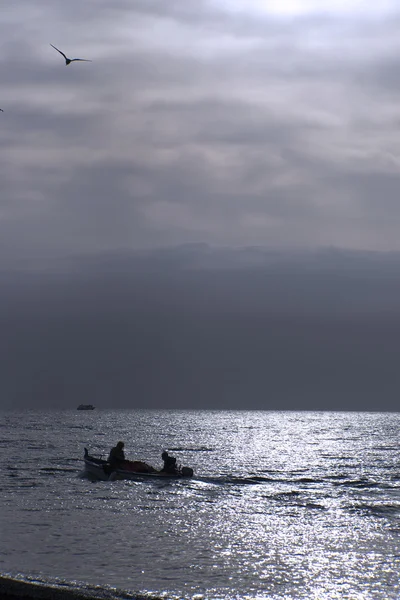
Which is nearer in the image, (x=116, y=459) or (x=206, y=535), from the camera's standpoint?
(x=206, y=535)

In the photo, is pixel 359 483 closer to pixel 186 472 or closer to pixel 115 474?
pixel 186 472

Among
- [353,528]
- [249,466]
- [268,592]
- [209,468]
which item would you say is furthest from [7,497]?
[249,466]

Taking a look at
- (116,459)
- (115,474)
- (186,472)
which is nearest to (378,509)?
(186,472)

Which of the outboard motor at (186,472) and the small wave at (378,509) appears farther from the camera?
the outboard motor at (186,472)

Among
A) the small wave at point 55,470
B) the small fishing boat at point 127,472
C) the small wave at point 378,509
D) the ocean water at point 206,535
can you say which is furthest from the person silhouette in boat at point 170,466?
the small wave at point 378,509

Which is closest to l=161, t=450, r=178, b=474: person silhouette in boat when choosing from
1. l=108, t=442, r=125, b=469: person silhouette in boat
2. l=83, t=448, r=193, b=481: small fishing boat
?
l=83, t=448, r=193, b=481: small fishing boat

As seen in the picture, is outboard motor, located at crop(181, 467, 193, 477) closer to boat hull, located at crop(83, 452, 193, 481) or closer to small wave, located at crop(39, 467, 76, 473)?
boat hull, located at crop(83, 452, 193, 481)

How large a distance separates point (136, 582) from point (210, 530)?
864cm

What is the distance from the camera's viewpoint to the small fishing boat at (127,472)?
4100cm

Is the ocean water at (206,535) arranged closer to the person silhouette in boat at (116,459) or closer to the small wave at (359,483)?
the small wave at (359,483)

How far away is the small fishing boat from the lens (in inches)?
1614

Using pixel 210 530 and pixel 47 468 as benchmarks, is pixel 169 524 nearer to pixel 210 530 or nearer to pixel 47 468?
pixel 210 530

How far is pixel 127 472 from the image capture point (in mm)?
41281

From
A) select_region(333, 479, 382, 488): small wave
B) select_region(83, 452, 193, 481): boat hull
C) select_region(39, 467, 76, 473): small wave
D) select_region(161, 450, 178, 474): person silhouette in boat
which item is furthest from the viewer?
select_region(39, 467, 76, 473): small wave
